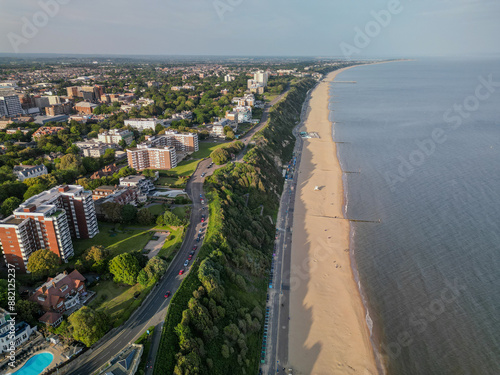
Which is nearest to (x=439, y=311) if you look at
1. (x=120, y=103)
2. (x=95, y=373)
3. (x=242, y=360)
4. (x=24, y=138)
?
(x=242, y=360)

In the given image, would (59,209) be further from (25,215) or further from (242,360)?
(242,360)

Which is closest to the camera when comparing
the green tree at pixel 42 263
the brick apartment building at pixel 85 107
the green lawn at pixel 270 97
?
the green tree at pixel 42 263

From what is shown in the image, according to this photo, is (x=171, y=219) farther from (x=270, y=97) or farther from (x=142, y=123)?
(x=270, y=97)

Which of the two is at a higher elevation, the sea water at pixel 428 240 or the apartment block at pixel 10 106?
the apartment block at pixel 10 106

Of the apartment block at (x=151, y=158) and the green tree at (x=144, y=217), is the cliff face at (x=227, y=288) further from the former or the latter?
the apartment block at (x=151, y=158)

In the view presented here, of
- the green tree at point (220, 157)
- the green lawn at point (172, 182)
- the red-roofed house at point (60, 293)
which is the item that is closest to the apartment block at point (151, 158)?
the green lawn at point (172, 182)

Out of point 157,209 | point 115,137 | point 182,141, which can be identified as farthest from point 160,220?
point 115,137
